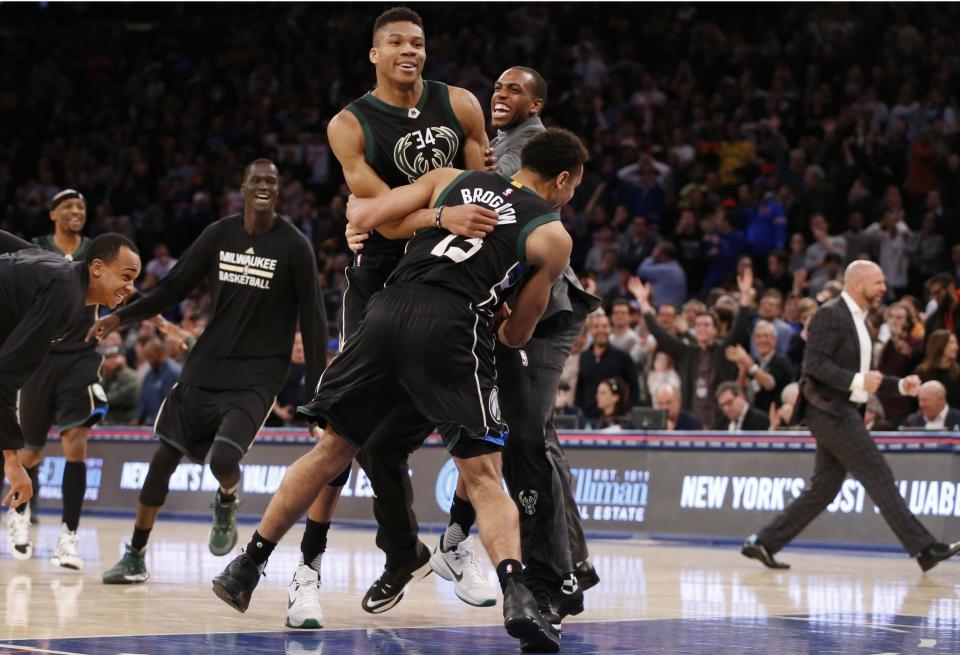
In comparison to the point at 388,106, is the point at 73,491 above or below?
below

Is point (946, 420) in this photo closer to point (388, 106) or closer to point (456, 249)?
point (388, 106)

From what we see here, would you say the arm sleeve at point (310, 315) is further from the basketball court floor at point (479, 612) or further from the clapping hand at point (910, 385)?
the clapping hand at point (910, 385)

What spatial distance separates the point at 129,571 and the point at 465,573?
2603 mm

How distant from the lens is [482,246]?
255 inches

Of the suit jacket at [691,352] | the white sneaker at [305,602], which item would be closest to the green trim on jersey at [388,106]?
the white sneaker at [305,602]

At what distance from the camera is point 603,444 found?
46.1 feet

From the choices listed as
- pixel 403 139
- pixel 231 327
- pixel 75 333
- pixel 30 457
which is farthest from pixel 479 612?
pixel 30 457

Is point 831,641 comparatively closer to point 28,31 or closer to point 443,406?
point 443,406

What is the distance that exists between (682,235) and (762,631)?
1223 centimetres

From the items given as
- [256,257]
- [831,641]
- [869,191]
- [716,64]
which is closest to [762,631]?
[831,641]

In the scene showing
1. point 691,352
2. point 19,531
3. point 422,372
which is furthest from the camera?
point 691,352

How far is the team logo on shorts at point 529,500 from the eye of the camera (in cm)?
698

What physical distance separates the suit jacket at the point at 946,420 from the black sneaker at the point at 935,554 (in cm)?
224

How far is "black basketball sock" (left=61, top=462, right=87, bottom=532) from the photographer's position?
33.8 ft
